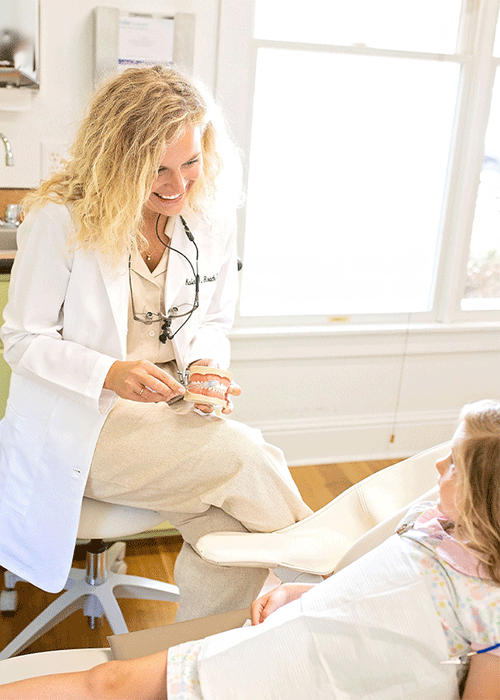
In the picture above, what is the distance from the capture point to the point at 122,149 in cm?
155

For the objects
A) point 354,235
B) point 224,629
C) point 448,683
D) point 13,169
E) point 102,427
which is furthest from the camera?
point 354,235

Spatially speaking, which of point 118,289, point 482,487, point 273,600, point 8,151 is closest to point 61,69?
point 8,151

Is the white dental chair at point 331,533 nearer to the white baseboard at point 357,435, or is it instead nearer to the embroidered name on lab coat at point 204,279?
the embroidered name on lab coat at point 204,279

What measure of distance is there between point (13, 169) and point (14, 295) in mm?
981

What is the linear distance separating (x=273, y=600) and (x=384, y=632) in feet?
0.86

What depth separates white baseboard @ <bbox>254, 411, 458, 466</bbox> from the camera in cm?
298

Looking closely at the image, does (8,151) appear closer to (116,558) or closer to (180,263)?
(180,263)

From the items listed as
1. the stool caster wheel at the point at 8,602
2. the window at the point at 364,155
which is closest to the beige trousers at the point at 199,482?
the stool caster wheel at the point at 8,602

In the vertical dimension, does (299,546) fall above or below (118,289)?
below

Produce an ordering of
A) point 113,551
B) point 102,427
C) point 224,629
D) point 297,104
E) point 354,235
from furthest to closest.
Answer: point 354,235
point 297,104
point 113,551
point 102,427
point 224,629

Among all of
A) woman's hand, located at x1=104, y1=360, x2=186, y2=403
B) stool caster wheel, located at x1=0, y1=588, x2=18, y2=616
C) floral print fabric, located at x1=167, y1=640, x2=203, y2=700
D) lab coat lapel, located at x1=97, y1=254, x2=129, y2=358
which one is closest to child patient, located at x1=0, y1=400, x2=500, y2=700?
floral print fabric, located at x1=167, y1=640, x2=203, y2=700

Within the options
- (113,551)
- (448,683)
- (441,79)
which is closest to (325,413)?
(113,551)

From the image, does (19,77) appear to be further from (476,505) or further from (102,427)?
(476,505)

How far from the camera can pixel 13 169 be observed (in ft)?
7.94
